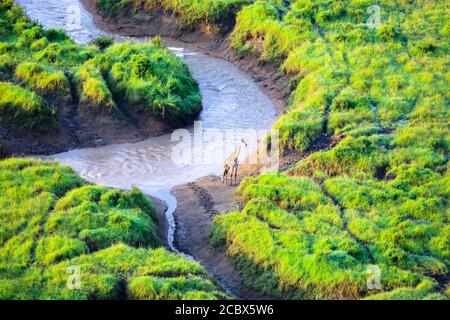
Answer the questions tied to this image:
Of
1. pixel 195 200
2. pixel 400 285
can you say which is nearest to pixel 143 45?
pixel 195 200

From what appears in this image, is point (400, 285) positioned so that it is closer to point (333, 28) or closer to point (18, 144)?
point (18, 144)

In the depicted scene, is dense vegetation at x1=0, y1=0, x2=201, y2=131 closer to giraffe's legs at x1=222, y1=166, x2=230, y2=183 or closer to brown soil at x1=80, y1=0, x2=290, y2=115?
brown soil at x1=80, y1=0, x2=290, y2=115

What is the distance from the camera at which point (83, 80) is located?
107 ft

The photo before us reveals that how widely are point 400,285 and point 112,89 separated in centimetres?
1657

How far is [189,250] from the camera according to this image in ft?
80.0

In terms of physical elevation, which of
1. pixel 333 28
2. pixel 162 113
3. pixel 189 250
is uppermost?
pixel 333 28

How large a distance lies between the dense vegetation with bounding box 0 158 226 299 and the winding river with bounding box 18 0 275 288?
6.86ft

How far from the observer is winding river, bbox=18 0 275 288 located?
29.0 m

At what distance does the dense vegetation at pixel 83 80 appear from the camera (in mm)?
30719

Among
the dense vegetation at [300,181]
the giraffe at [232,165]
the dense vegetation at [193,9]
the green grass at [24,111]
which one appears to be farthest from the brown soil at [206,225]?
the dense vegetation at [193,9]

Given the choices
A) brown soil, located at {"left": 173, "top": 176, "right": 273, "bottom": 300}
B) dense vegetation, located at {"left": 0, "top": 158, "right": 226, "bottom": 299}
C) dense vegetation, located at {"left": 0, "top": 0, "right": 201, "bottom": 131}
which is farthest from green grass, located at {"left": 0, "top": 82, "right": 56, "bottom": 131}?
brown soil, located at {"left": 173, "top": 176, "right": 273, "bottom": 300}

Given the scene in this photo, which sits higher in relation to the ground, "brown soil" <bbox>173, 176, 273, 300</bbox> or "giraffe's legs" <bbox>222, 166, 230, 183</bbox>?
"giraffe's legs" <bbox>222, 166, 230, 183</bbox>

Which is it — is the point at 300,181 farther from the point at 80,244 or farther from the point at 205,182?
the point at 80,244

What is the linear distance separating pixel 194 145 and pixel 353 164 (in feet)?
24.2
